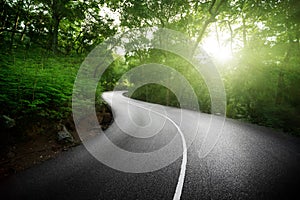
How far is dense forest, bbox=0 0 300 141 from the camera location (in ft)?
22.1

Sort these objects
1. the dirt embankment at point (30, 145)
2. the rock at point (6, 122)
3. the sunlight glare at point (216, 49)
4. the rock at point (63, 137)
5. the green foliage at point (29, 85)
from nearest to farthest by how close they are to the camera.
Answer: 1. the dirt embankment at point (30, 145)
2. the rock at point (6, 122)
3. the green foliage at point (29, 85)
4. the rock at point (63, 137)
5. the sunlight glare at point (216, 49)

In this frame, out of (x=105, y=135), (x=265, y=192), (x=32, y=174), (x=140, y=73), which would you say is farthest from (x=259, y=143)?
(x=140, y=73)

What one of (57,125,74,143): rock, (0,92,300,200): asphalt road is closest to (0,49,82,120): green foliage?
(57,125,74,143): rock

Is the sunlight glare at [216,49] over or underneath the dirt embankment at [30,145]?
over

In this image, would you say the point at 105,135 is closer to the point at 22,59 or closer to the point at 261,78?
the point at 22,59

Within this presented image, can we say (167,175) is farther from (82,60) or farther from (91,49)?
(91,49)

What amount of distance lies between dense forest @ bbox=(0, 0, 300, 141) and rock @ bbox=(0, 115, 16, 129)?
1.16ft

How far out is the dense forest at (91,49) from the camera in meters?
6.75

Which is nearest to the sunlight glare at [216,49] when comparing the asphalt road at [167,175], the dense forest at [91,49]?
the dense forest at [91,49]

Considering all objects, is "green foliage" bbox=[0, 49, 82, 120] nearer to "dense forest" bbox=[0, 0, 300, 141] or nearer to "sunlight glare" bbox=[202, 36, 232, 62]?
"dense forest" bbox=[0, 0, 300, 141]

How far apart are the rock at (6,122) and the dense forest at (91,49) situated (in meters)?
0.35

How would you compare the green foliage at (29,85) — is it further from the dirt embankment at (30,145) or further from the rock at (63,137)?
the rock at (63,137)

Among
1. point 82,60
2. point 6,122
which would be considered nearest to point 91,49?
point 82,60

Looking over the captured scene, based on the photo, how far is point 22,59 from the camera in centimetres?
707
